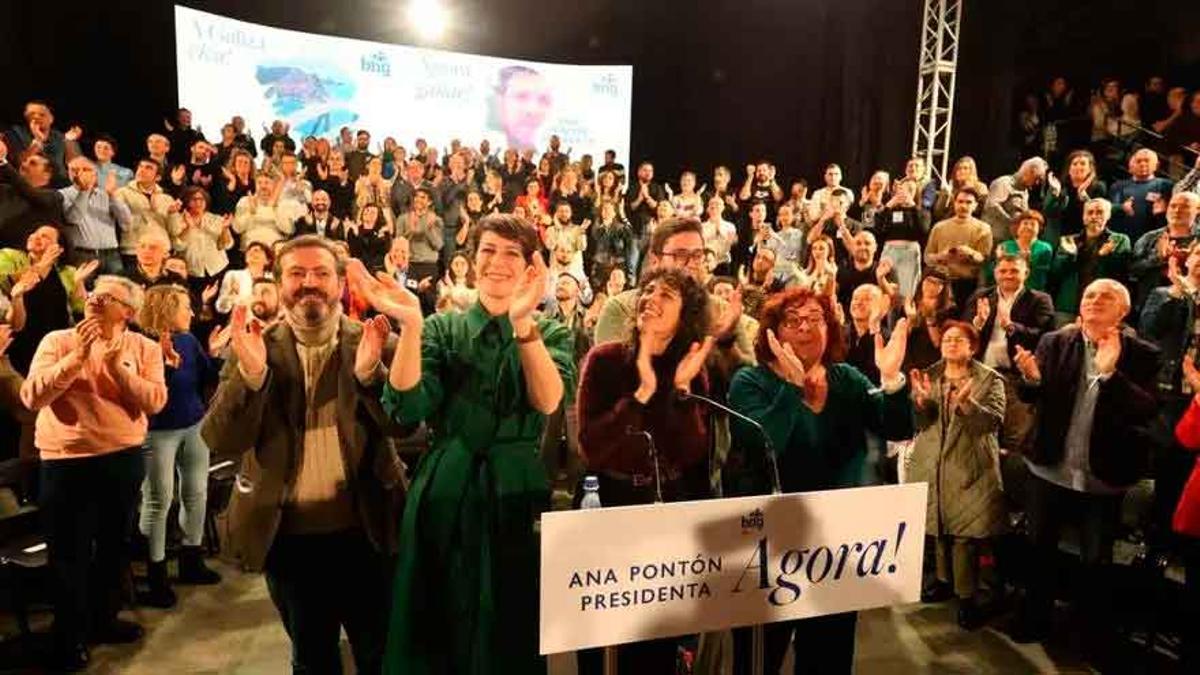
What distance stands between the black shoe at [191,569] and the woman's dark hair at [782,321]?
301 centimetres

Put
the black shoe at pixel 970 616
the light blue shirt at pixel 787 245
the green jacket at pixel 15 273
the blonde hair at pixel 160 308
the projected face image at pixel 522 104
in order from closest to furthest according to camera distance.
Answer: the blonde hair at pixel 160 308 → the black shoe at pixel 970 616 → the green jacket at pixel 15 273 → the light blue shirt at pixel 787 245 → the projected face image at pixel 522 104

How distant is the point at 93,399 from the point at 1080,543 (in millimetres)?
4178

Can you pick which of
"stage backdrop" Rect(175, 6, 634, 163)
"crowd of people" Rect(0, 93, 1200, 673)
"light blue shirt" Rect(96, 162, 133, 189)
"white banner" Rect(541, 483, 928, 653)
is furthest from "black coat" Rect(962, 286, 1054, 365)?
"stage backdrop" Rect(175, 6, 634, 163)

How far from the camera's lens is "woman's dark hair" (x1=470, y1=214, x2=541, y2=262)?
250 centimetres

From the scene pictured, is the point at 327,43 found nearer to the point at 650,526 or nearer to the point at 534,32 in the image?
the point at 534,32

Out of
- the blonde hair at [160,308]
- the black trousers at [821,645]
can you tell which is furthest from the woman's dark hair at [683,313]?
the blonde hair at [160,308]

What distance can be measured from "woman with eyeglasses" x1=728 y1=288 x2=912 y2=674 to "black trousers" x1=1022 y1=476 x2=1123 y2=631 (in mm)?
1296

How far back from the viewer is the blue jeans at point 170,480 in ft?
12.3

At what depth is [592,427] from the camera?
279 centimetres

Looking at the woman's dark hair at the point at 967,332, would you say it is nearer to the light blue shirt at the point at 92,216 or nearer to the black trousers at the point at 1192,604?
the black trousers at the point at 1192,604

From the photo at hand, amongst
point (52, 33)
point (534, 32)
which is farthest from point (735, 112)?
point (52, 33)

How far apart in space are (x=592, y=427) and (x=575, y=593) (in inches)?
32.5

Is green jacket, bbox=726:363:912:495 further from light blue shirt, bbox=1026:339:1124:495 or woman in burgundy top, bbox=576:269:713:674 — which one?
light blue shirt, bbox=1026:339:1124:495

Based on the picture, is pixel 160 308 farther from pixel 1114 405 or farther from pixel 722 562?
pixel 1114 405
